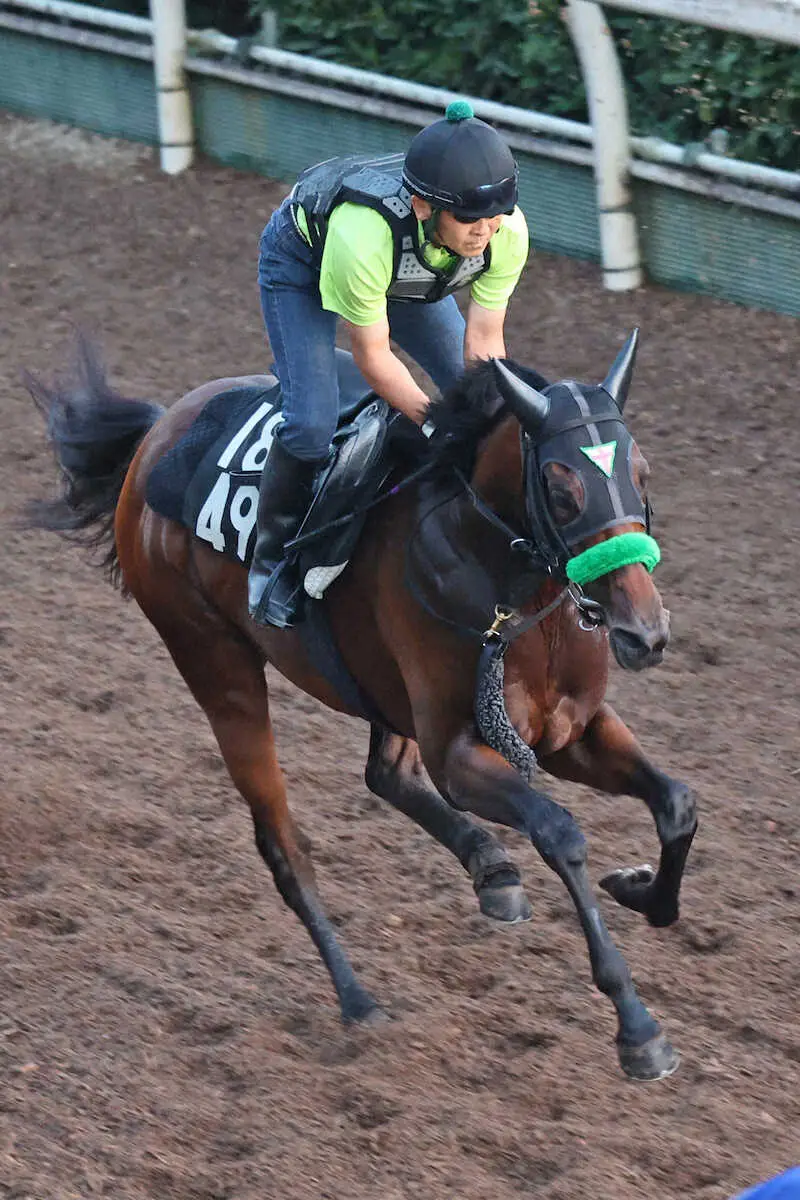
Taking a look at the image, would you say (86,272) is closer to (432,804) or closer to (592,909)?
(432,804)

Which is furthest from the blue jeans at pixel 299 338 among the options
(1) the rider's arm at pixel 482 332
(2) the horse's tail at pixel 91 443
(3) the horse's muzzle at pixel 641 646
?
(3) the horse's muzzle at pixel 641 646

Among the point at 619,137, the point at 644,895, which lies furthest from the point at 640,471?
the point at 619,137

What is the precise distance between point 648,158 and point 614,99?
13.6 inches

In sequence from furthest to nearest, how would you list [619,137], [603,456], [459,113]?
[619,137], [459,113], [603,456]

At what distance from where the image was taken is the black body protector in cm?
399

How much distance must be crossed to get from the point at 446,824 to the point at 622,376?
4.72ft

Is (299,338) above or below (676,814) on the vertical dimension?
above

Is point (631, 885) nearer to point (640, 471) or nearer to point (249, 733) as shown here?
point (640, 471)

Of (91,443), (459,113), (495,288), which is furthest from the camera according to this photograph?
(91,443)

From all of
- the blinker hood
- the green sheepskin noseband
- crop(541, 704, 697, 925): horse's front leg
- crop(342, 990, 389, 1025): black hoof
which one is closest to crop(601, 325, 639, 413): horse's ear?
the blinker hood

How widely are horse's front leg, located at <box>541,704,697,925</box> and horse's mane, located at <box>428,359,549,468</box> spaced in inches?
29.0

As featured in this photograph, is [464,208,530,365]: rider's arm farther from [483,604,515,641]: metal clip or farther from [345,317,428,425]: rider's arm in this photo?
[483,604,515,641]: metal clip

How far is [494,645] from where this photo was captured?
3959mm

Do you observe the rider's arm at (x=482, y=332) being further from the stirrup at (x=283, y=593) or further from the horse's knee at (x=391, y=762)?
the horse's knee at (x=391, y=762)
